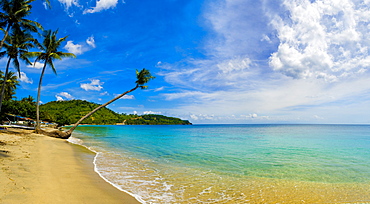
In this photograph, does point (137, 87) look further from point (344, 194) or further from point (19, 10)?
point (344, 194)

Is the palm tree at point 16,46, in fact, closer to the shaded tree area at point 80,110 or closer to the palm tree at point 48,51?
the palm tree at point 48,51

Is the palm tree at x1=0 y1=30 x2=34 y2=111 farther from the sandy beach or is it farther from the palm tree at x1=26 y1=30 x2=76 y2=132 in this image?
the sandy beach

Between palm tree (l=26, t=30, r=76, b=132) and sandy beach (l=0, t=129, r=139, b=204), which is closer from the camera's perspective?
sandy beach (l=0, t=129, r=139, b=204)

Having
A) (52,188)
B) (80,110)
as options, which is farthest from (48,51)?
(80,110)

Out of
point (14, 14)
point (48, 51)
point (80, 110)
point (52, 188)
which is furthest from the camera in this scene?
point (80, 110)

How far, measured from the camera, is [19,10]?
1638 centimetres

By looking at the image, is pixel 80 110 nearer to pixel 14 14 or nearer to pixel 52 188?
pixel 14 14

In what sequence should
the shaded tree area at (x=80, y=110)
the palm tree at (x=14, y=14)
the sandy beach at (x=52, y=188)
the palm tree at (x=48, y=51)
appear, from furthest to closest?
the shaded tree area at (x=80, y=110), the palm tree at (x=48, y=51), the palm tree at (x=14, y=14), the sandy beach at (x=52, y=188)

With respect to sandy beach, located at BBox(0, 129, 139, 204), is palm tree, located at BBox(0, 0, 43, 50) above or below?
above

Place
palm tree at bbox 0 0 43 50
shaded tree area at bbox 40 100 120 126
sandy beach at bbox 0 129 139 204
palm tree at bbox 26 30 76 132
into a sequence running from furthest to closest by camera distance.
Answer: shaded tree area at bbox 40 100 120 126, palm tree at bbox 26 30 76 132, palm tree at bbox 0 0 43 50, sandy beach at bbox 0 129 139 204

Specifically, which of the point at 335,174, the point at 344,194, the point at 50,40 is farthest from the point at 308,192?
the point at 50,40

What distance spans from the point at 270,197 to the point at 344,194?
303 centimetres

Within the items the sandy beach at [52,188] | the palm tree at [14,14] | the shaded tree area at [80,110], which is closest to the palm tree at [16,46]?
the palm tree at [14,14]

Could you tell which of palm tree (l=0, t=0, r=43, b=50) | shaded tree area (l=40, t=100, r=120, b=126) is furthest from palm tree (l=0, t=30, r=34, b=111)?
shaded tree area (l=40, t=100, r=120, b=126)
